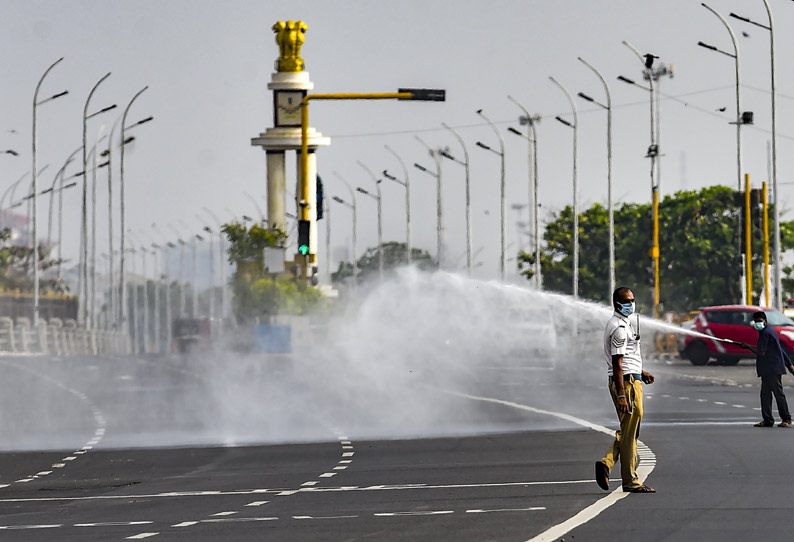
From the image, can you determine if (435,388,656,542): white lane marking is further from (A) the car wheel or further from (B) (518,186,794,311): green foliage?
(B) (518,186,794,311): green foliage

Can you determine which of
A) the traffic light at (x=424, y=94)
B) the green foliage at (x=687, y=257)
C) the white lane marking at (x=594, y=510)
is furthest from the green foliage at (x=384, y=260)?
the white lane marking at (x=594, y=510)

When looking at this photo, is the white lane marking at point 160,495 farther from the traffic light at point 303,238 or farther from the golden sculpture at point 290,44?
the golden sculpture at point 290,44

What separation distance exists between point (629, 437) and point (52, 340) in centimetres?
7110

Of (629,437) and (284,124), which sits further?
(284,124)

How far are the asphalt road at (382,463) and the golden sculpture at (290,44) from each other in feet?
239

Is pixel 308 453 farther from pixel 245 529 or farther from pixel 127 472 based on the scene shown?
pixel 245 529

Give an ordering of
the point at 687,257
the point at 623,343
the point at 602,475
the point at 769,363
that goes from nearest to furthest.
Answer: the point at 602,475, the point at 623,343, the point at 769,363, the point at 687,257

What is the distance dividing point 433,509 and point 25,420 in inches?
789

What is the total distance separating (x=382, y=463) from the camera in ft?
71.1

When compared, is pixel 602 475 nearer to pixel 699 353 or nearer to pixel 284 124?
pixel 699 353

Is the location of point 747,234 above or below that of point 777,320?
above

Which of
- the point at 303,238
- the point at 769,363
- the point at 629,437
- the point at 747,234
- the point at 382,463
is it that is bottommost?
the point at 382,463

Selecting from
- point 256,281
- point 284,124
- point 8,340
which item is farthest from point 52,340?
point 284,124

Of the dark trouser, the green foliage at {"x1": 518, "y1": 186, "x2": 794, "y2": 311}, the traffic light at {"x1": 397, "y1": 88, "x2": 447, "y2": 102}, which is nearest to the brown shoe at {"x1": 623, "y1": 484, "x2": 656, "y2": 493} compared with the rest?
the dark trouser
